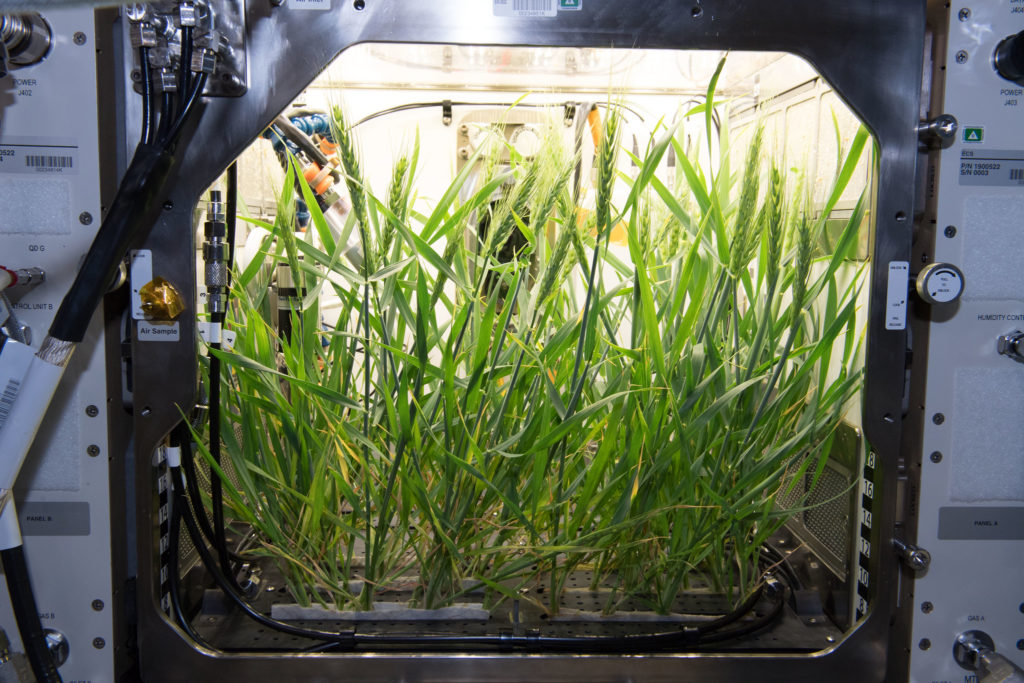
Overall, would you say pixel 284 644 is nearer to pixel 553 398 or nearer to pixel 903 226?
pixel 553 398

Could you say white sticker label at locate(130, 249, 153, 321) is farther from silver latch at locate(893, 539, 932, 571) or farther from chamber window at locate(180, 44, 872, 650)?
silver latch at locate(893, 539, 932, 571)

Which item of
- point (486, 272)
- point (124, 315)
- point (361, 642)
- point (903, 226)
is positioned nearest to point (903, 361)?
point (903, 226)

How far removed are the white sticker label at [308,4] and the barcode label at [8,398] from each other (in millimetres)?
619

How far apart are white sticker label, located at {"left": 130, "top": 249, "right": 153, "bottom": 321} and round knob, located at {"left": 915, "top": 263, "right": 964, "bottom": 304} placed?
114 centimetres

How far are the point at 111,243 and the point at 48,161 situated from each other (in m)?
0.23

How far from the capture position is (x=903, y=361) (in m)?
0.99

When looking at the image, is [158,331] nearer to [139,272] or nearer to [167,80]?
[139,272]

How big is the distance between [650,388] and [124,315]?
80 centimetres

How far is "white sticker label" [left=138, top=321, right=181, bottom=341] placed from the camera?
0.94 meters

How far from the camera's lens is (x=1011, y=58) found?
927mm

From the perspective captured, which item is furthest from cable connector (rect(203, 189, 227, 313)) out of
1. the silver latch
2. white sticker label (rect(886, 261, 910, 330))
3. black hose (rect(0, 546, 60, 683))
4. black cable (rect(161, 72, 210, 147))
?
the silver latch

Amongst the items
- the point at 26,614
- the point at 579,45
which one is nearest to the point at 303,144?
the point at 579,45

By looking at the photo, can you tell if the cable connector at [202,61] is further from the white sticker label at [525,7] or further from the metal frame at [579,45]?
the white sticker label at [525,7]

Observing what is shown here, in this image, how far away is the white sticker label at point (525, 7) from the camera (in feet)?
3.01
